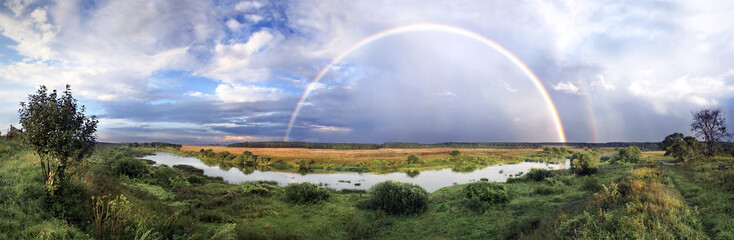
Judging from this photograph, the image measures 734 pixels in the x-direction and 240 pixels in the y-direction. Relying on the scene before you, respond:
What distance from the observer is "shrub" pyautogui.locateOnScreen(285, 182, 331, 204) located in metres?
19.0

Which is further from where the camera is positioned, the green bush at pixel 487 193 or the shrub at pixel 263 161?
the shrub at pixel 263 161

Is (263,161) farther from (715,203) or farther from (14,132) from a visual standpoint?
(715,203)

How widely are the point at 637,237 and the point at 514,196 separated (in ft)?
41.9

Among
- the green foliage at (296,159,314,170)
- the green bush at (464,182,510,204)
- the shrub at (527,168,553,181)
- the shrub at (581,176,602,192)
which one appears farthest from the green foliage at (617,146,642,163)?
the green foliage at (296,159,314,170)

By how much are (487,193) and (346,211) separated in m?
8.58

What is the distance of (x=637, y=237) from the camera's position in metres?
5.89

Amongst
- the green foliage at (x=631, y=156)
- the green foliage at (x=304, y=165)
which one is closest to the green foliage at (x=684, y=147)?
the green foliage at (x=631, y=156)

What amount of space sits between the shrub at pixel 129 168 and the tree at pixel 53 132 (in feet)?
49.5

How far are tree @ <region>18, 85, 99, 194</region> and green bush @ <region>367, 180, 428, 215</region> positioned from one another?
46.9ft

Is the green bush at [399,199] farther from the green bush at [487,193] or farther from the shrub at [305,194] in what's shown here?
the shrub at [305,194]

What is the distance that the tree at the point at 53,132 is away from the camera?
9.34 metres

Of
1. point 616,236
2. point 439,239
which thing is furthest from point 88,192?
point 616,236

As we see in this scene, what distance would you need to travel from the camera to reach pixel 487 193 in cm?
1647

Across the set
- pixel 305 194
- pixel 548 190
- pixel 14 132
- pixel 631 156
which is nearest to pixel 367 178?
pixel 305 194
